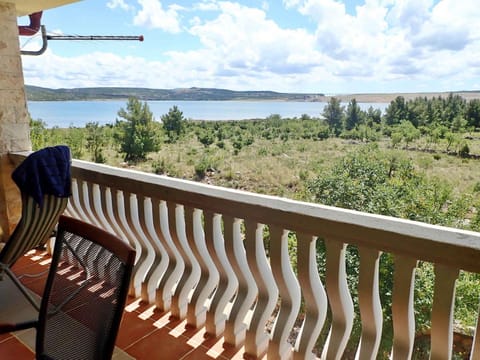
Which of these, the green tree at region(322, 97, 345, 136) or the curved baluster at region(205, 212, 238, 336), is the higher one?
the green tree at region(322, 97, 345, 136)

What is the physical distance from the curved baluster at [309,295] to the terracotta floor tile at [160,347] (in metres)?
0.62

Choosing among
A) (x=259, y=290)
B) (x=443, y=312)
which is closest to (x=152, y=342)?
(x=259, y=290)

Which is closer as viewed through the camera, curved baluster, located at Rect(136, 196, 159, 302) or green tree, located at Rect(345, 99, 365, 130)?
curved baluster, located at Rect(136, 196, 159, 302)

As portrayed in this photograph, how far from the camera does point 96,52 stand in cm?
417

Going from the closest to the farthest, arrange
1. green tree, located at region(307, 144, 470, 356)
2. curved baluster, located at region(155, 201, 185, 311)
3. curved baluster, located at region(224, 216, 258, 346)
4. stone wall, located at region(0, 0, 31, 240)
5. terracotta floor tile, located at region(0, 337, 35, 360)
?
1. curved baluster, located at region(224, 216, 258, 346)
2. terracotta floor tile, located at region(0, 337, 35, 360)
3. curved baluster, located at region(155, 201, 185, 311)
4. green tree, located at region(307, 144, 470, 356)
5. stone wall, located at region(0, 0, 31, 240)

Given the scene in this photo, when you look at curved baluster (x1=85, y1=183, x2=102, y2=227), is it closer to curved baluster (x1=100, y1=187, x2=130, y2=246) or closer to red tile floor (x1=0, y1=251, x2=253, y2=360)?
curved baluster (x1=100, y1=187, x2=130, y2=246)

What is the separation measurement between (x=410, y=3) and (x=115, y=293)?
2.16 meters

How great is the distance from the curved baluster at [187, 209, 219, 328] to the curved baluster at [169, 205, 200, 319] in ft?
0.10

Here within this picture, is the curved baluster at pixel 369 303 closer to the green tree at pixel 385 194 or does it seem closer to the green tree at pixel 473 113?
the green tree at pixel 385 194

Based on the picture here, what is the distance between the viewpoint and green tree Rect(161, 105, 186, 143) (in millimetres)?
3142

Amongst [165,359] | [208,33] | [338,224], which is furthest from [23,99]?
[338,224]

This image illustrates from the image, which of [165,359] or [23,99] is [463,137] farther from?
[23,99]

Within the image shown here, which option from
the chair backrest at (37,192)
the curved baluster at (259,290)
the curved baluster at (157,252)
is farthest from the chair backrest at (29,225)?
the curved baluster at (259,290)

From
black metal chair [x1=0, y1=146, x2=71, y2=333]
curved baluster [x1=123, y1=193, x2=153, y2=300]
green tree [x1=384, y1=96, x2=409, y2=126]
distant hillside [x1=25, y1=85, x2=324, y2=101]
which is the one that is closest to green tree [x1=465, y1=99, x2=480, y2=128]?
green tree [x1=384, y1=96, x2=409, y2=126]
